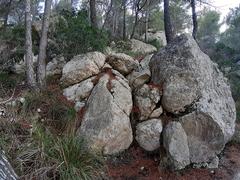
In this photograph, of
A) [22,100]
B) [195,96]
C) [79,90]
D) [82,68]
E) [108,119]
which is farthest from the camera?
[82,68]

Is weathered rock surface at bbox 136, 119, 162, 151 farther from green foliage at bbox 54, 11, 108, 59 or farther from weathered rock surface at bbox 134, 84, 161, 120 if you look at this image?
green foliage at bbox 54, 11, 108, 59

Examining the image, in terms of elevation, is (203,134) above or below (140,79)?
below

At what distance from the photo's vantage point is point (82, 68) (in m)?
7.97

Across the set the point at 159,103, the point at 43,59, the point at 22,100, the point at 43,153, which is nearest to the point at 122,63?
the point at 159,103

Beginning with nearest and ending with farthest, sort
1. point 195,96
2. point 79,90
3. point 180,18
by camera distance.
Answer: point 195,96 → point 79,90 → point 180,18

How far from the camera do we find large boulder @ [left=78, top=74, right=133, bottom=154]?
21.7 feet

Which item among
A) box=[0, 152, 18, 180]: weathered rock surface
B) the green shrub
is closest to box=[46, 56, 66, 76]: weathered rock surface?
the green shrub

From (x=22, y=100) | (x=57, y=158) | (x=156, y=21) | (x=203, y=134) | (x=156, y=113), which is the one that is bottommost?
(x=203, y=134)

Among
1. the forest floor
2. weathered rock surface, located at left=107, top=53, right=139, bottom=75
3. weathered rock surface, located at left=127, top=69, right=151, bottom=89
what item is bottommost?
the forest floor

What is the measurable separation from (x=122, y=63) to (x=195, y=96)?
7.02 feet

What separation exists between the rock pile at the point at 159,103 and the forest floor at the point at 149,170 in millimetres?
171

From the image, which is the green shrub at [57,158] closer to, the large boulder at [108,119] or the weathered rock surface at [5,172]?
the large boulder at [108,119]

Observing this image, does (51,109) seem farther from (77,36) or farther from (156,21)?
(156,21)

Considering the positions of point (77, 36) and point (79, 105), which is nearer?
point (79, 105)
